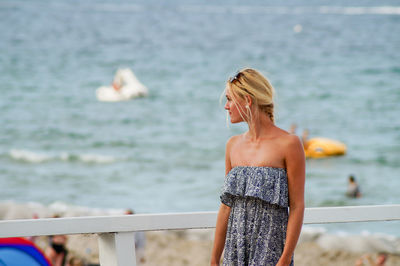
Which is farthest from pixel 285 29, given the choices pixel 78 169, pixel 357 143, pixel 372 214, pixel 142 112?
pixel 372 214

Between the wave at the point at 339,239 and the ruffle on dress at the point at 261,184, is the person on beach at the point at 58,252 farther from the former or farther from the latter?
the ruffle on dress at the point at 261,184

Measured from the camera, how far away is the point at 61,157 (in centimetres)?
2167

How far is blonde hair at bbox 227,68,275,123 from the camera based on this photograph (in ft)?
5.96

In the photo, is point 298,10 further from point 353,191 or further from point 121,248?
point 121,248

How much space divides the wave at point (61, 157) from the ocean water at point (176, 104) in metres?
0.08

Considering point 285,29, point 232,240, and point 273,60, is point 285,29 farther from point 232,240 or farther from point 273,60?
point 232,240

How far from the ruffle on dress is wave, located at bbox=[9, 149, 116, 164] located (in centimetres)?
1968

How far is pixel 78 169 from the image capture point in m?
20.2

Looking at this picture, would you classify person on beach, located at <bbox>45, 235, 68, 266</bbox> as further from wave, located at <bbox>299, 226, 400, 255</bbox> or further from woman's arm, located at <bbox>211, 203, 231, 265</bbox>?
woman's arm, located at <bbox>211, 203, 231, 265</bbox>

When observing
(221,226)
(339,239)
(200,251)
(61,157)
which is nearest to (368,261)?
(339,239)

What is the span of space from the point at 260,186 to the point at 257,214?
0.32 feet

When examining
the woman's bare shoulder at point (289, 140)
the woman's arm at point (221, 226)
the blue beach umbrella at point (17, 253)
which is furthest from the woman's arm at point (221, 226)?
the blue beach umbrella at point (17, 253)

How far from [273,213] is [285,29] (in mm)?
47902

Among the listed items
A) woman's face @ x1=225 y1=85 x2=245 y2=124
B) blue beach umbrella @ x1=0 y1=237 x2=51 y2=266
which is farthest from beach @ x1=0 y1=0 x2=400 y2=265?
blue beach umbrella @ x1=0 y1=237 x2=51 y2=266
